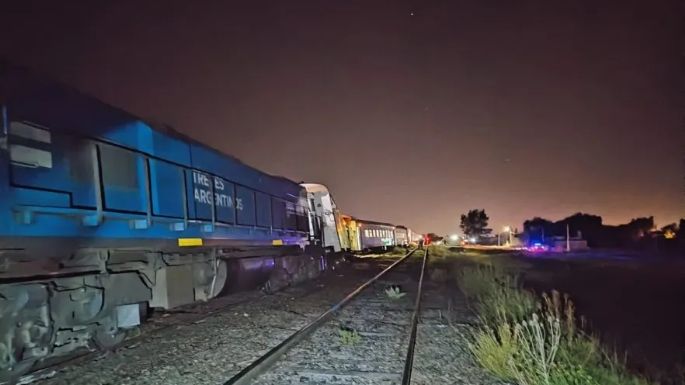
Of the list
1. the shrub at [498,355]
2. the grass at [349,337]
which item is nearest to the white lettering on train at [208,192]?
the grass at [349,337]

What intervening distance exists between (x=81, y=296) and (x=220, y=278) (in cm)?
558

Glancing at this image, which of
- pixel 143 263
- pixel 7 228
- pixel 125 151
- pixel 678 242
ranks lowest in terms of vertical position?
pixel 678 242

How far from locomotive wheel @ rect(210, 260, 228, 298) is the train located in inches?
1.0

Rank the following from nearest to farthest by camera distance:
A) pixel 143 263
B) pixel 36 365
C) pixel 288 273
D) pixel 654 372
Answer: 1. pixel 36 365
2. pixel 654 372
3. pixel 143 263
4. pixel 288 273

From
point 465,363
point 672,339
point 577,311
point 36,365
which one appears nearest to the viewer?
point 36,365

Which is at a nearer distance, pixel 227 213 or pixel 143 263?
pixel 143 263

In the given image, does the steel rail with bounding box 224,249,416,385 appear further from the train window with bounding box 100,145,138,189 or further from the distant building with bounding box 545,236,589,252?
the distant building with bounding box 545,236,589,252

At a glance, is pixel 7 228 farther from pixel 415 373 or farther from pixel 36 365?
pixel 415 373

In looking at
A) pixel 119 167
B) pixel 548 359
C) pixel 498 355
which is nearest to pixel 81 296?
pixel 119 167

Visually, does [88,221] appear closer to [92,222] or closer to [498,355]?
[92,222]

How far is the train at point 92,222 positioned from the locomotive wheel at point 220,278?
26mm

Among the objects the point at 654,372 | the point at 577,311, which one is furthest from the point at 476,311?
the point at 654,372

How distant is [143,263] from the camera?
957 cm

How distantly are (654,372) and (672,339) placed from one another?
15.9 ft
